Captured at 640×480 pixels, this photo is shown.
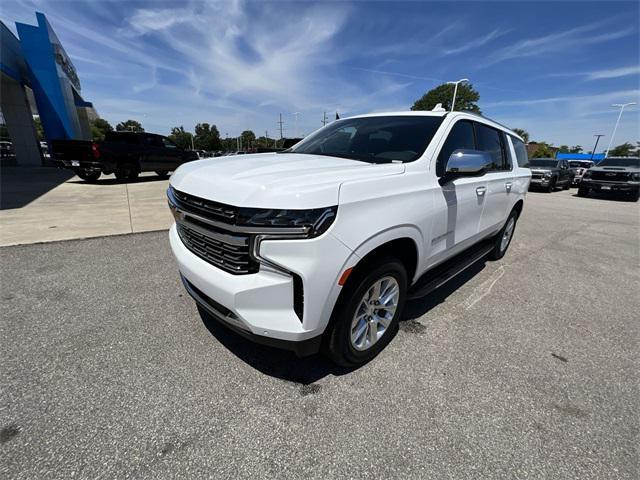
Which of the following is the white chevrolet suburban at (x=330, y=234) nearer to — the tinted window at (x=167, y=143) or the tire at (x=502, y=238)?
the tire at (x=502, y=238)

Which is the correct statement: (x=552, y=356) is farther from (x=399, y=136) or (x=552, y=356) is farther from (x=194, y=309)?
(x=194, y=309)

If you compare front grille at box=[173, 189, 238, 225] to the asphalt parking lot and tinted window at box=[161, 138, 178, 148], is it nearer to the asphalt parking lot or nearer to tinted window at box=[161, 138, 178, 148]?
the asphalt parking lot

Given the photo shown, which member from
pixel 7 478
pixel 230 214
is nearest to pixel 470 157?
pixel 230 214

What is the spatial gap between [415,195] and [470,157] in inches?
23.4

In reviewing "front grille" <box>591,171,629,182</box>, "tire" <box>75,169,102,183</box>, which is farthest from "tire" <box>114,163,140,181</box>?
"front grille" <box>591,171,629,182</box>

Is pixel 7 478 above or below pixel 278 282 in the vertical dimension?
below

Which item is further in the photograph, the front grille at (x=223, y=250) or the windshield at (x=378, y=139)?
the windshield at (x=378, y=139)

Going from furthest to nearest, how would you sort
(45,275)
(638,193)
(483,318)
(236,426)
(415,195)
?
(638,193) < (45,275) < (483,318) < (415,195) < (236,426)

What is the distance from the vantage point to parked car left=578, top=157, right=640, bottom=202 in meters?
13.3

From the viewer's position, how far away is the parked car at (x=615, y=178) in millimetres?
13266

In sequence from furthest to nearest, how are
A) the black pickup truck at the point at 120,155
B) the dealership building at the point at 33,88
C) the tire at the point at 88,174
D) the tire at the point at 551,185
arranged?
the dealership building at the point at 33,88 < the tire at the point at 551,185 < the tire at the point at 88,174 < the black pickup truck at the point at 120,155

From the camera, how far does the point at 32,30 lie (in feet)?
53.9

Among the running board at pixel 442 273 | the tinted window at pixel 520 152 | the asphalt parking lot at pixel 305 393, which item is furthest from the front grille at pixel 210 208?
the tinted window at pixel 520 152

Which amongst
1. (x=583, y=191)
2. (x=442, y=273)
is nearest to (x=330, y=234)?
(x=442, y=273)
